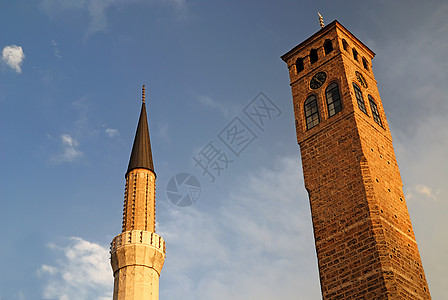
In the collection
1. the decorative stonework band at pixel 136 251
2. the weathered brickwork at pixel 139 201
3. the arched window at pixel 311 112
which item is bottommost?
the decorative stonework band at pixel 136 251

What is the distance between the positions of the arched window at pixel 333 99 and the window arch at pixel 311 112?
628 millimetres

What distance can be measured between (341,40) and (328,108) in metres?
4.26

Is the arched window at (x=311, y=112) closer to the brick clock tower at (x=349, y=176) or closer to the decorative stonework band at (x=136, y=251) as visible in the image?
the brick clock tower at (x=349, y=176)

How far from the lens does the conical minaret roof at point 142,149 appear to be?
1004 inches

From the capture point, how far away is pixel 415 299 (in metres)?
18.7

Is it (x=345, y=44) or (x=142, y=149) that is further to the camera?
(x=345, y=44)

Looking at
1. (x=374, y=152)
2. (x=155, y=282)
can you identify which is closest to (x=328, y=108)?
(x=374, y=152)

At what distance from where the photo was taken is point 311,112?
80.9ft

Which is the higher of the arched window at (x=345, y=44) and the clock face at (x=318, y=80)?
the arched window at (x=345, y=44)

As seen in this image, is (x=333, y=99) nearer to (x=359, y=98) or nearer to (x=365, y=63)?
(x=359, y=98)

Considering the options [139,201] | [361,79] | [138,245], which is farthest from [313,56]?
[138,245]

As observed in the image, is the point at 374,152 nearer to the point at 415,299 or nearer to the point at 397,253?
the point at 397,253

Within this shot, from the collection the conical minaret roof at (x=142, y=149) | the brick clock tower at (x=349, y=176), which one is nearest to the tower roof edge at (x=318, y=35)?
the brick clock tower at (x=349, y=176)

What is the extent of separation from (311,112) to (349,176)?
4.63 metres
